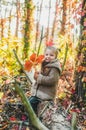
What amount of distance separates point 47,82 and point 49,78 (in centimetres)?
8

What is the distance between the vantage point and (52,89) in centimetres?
550

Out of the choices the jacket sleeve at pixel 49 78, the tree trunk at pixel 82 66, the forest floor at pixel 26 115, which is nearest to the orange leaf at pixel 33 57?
the jacket sleeve at pixel 49 78

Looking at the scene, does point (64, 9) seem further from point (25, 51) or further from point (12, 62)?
point (12, 62)

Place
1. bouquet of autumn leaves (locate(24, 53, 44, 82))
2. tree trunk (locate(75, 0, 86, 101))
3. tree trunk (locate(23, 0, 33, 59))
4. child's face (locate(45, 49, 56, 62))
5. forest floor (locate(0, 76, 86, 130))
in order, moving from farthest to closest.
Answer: tree trunk (locate(23, 0, 33, 59))
tree trunk (locate(75, 0, 86, 101))
bouquet of autumn leaves (locate(24, 53, 44, 82))
child's face (locate(45, 49, 56, 62))
forest floor (locate(0, 76, 86, 130))

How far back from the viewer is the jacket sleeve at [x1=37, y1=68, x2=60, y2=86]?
5328mm

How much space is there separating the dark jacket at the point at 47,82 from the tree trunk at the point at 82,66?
1.85m

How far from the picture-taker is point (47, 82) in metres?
5.34

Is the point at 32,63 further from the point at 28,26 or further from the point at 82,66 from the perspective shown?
the point at 28,26

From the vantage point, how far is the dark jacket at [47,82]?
534cm

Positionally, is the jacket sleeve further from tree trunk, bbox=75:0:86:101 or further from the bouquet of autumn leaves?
tree trunk, bbox=75:0:86:101

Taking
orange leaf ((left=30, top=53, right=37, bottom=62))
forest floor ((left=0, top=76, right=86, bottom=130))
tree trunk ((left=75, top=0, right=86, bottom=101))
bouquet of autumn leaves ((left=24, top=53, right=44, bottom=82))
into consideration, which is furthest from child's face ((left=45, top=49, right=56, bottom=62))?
tree trunk ((left=75, top=0, right=86, bottom=101))

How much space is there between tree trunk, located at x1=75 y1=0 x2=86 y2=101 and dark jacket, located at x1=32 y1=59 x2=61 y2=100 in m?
1.85

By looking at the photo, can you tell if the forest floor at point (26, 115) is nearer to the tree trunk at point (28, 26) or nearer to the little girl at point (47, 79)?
the little girl at point (47, 79)

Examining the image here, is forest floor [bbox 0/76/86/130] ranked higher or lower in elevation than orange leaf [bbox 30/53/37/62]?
lower
